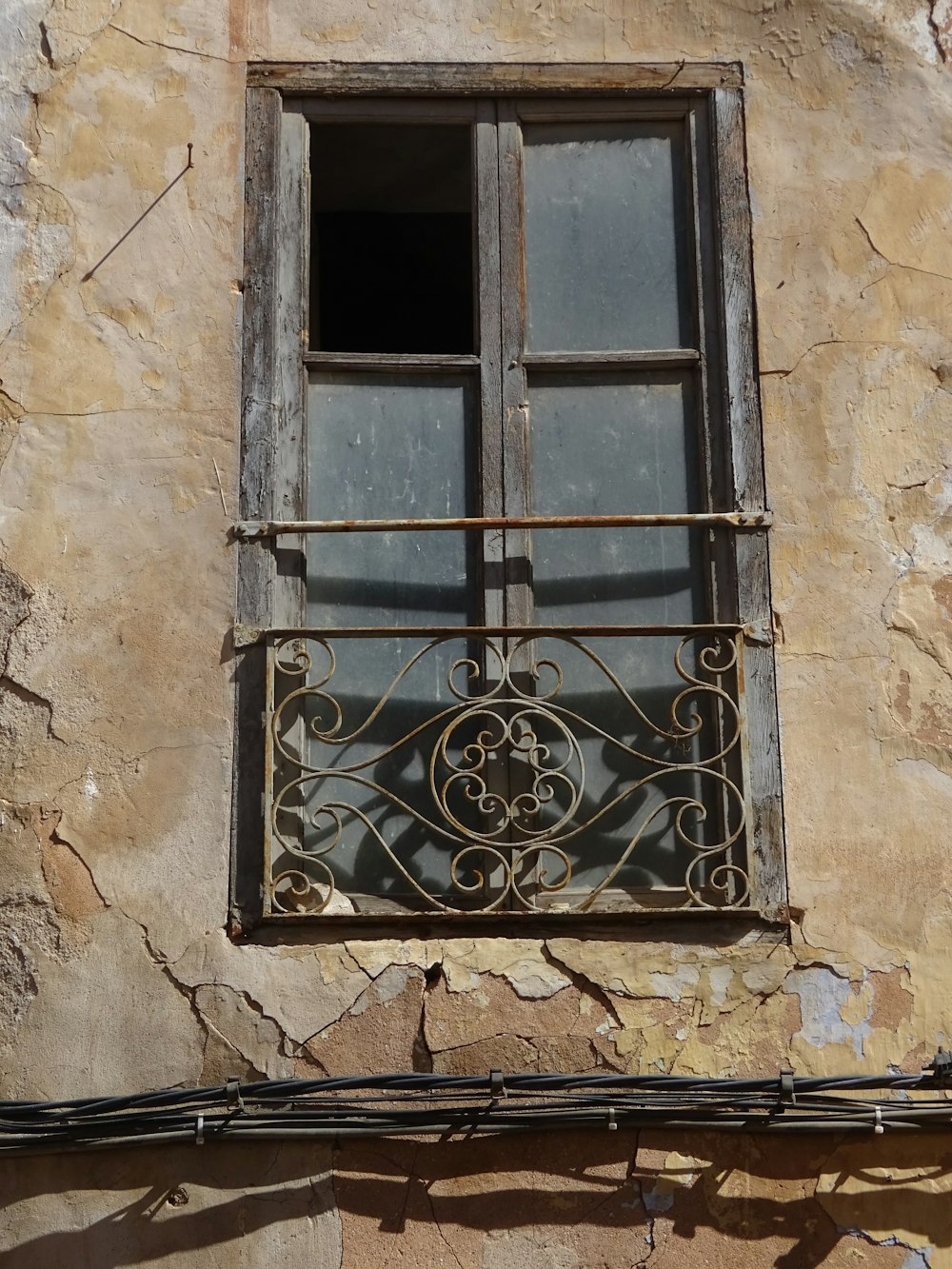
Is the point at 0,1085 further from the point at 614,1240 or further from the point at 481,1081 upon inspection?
the point at 614,1240

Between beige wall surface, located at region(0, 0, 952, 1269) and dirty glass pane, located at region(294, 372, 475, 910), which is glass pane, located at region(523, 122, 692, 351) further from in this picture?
dirty glass pane, located at region(294, 372, 475, 910)

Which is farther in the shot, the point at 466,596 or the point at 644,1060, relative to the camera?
the point at 466,596

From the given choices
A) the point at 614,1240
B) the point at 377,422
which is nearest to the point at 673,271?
the point at 377,422

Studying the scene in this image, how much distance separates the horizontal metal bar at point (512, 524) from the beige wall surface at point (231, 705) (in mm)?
84

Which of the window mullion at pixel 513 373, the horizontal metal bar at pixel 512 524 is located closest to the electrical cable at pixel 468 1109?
the window mullion at pixel 513 373

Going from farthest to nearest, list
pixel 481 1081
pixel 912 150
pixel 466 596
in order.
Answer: pixel 912 150 → pixel 466 596 → pixel 481 1081

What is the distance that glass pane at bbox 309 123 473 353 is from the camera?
4934 millimetres

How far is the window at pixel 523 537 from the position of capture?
4020 millimetres

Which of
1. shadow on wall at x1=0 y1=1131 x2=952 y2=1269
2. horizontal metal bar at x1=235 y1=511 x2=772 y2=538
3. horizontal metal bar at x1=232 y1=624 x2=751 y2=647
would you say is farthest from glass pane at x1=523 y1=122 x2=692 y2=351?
shadow on wall at x1=0 y1=1131 x2=952 y2=1269

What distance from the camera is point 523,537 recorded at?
14.1ft

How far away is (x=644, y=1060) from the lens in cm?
382

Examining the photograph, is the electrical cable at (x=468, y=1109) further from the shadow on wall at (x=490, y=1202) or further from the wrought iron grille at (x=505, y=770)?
the wrought iron grille at (x=505, y=770)

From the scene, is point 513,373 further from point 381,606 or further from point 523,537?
point 381,606

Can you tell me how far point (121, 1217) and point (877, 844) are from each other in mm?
1910
